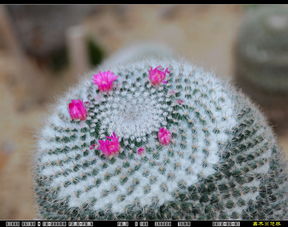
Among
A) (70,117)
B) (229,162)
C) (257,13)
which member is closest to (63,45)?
(257,13)

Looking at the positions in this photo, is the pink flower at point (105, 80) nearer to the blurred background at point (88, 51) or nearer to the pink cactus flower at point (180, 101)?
the pink cactus flower at point (180, 101)

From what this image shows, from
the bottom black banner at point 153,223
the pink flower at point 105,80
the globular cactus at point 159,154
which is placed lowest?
the bottom black banner at point 153,223

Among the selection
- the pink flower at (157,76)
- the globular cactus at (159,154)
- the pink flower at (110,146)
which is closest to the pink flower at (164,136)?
the globular cactus at (159,154)

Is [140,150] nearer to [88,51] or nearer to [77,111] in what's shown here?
[77,111]

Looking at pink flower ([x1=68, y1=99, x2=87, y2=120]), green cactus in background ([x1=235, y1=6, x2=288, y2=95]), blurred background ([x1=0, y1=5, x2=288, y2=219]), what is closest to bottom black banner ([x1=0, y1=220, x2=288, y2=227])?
pink flower ([x1=68, y1=99, x2=87, y2=120])

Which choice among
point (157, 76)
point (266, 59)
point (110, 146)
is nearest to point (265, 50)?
point (266, 59)

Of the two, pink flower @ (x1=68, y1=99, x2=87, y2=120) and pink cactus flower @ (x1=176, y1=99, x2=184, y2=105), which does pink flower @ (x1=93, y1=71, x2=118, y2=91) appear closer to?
pink flower @ (x1=68, y1=99, x2=87, y2=120)
